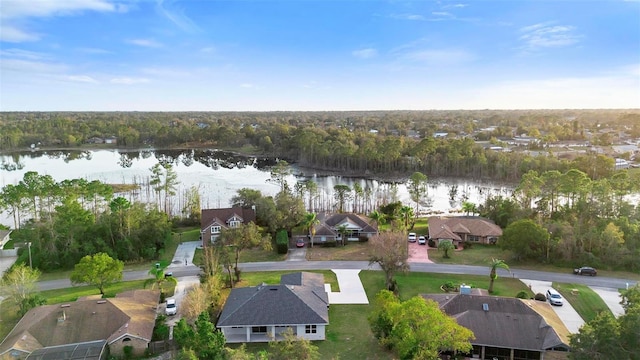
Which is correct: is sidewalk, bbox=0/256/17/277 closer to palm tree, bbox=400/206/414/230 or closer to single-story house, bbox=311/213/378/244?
single-story house, bbox=311/213/378/244

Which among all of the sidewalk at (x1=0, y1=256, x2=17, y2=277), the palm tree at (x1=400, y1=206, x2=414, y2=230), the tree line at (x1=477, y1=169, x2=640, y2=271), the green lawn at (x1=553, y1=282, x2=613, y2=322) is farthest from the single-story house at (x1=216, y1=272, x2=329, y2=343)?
the sidewalk at (x1=0, y1=256, x2=17, y2=277)

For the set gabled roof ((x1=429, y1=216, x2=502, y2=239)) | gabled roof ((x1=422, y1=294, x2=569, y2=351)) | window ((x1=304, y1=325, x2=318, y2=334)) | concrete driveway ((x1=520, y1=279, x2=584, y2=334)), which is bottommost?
concrete driveway ((x1=520, y1=279, x2=584, y2=334))

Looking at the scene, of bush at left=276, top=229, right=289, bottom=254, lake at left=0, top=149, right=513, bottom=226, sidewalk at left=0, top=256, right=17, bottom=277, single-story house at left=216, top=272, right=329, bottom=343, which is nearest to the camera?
single-story house at left=216, top=272, right=329, bottom=343

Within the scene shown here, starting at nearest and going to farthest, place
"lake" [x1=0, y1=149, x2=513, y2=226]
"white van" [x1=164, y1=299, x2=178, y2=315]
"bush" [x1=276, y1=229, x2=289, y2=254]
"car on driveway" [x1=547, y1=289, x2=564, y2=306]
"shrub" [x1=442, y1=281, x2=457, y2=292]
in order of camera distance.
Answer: "white van" [x1=164, y1=299, x2=178, y2=315]
"car on driveway" [x1=547, y1=289, x2=564, y2=306]
"shrub" [x1=442, y1=281, x2=457, y2=292]
"bush" [x1=276, y1=229, x2=289, y2=254]
"lake" [x1=0, y1=149, x2=513, y2=226]

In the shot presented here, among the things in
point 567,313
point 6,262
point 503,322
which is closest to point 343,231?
point 567,313

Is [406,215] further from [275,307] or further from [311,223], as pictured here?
[275,307]

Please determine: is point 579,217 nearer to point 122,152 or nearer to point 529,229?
point 529,229

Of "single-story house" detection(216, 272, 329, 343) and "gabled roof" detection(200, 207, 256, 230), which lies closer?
"single-story house" detection(216, 272, 329, 343)
